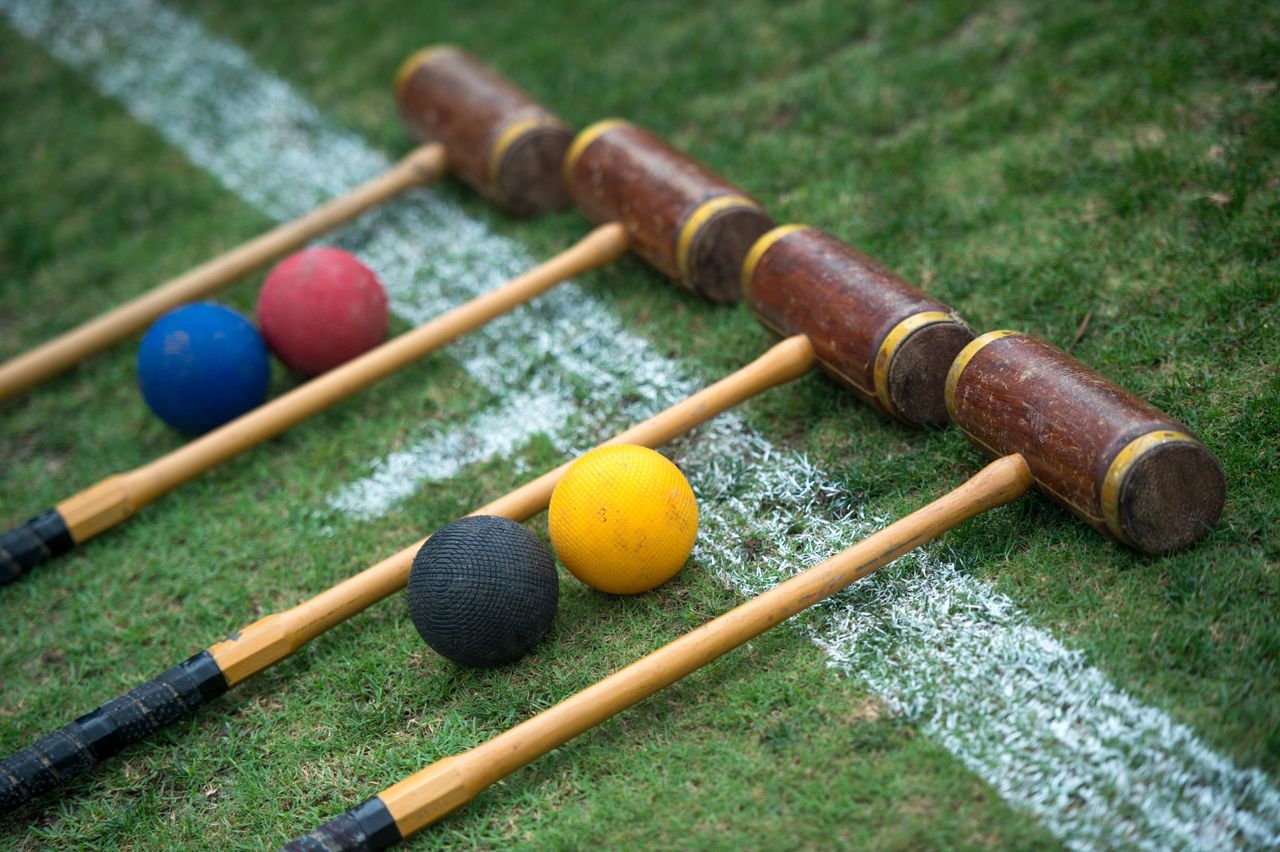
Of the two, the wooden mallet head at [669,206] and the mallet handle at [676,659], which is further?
the wooden mallet head at [669,206]

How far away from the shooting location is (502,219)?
5008mm

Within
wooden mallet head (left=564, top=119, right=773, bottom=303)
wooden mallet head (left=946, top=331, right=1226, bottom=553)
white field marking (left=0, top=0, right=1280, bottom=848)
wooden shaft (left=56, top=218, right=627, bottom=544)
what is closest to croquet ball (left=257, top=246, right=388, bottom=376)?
wooden shaft (left=56, top=218, right=627, bottom=544)

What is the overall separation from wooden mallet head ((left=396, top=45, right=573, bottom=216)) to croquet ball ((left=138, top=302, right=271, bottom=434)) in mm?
1194

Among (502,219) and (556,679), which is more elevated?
(502,219)

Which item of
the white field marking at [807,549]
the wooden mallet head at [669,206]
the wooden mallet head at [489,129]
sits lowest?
the white field marking at [807,549]

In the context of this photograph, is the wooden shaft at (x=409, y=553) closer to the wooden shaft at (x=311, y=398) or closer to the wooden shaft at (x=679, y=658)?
the wooden shaft at (x=679, y=658)

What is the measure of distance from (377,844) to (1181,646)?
1954 mm

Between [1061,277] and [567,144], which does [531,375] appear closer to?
[567,144]

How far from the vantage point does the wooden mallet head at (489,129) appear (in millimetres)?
4730

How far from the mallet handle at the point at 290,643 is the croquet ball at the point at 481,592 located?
0.26 m

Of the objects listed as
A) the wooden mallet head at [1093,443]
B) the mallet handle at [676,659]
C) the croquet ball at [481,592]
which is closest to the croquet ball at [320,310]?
the croquet ball at [481,592]

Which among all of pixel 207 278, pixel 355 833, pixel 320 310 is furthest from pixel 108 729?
pixel 207 278

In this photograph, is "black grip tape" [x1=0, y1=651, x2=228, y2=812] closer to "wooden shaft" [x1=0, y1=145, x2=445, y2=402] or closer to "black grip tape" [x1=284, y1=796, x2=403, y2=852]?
"black grip tape" [x1=284, y1=796, x2=403, y2=852]

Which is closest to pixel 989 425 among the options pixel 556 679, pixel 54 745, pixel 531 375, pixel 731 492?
pixel 731 492
